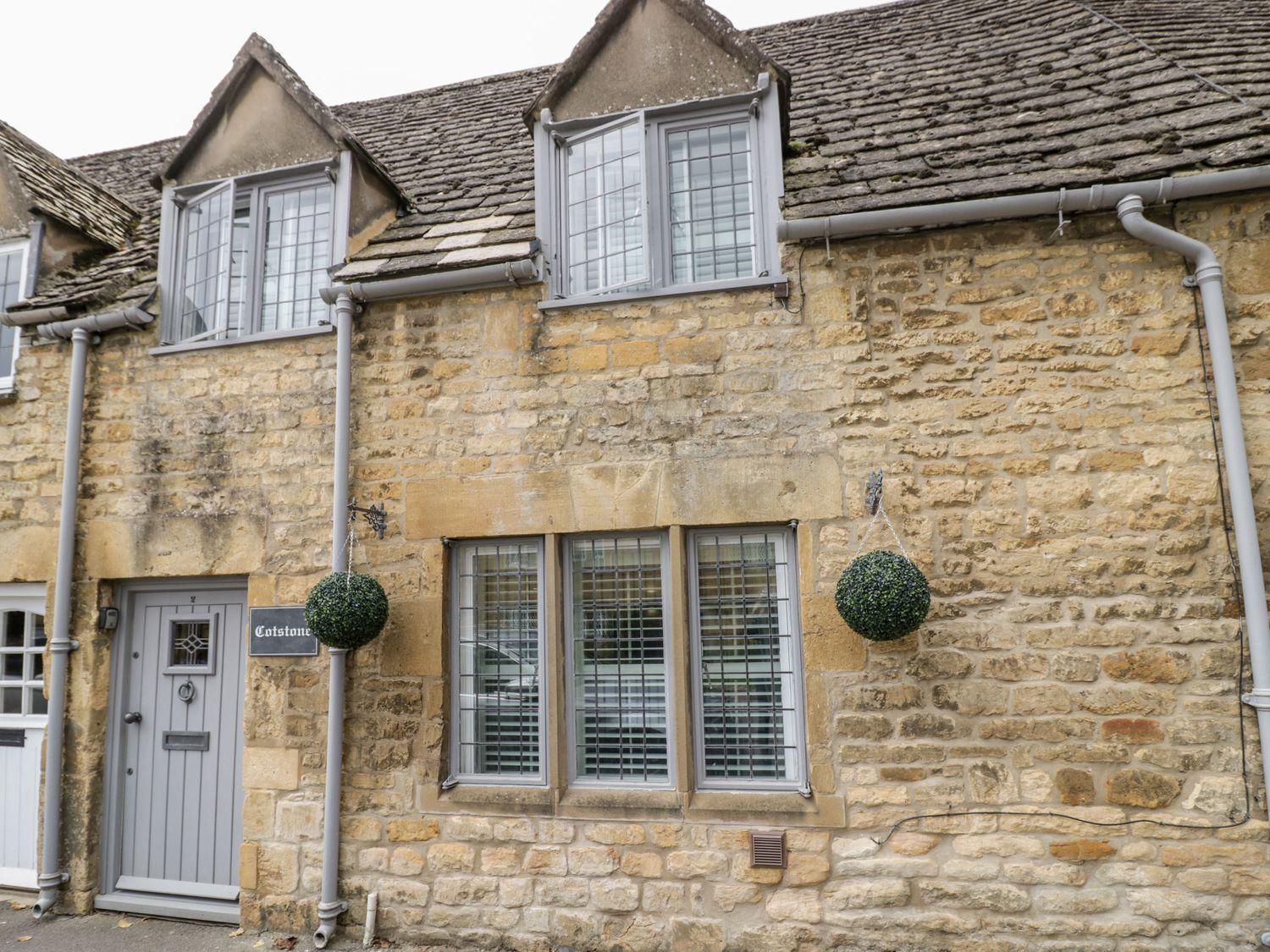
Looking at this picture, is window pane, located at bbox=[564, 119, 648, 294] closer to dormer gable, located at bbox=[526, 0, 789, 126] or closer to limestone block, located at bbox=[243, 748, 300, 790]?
dormer gable, located at bbox=[526, 0, 789, 126]

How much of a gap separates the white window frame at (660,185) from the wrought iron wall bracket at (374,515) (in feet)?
5.65

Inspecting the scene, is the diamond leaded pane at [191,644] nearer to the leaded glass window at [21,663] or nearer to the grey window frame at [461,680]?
the leaded glass window at [21,663]

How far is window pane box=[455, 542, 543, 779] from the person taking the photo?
5137 millimetres

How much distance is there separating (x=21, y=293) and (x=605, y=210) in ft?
16.3

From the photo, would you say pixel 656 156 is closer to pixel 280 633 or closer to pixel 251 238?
pixel 251 238

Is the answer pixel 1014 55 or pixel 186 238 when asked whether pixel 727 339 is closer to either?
pixel 1014 55

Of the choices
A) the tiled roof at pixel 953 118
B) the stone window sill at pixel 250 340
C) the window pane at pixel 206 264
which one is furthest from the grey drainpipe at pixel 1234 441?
the window pane at pixel 206 264

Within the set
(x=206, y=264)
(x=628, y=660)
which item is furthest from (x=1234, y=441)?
(x=206, y=264)

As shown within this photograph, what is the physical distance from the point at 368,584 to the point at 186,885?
2656mm

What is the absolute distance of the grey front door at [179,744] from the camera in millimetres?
5535

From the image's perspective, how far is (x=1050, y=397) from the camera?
4.55m

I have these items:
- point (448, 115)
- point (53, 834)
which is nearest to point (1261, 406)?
point (448, 115)

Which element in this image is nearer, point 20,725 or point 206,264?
point 20,725

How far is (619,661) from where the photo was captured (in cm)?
504
